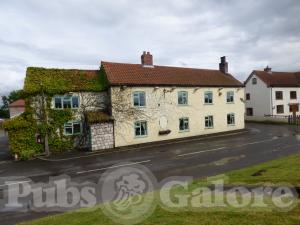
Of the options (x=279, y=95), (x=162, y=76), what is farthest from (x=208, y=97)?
(x=279, y=95)

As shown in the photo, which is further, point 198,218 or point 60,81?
point 60,81

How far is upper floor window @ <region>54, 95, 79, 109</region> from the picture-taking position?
85.1ft

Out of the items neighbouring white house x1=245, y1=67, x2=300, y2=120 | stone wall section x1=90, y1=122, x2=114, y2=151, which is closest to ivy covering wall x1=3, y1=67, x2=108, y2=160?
stone wall section x1=90, y1=122, x2=114, y2=151

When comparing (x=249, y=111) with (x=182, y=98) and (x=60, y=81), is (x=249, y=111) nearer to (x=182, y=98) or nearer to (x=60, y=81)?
(x=182, y=98)

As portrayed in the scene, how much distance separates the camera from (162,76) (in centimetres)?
3144

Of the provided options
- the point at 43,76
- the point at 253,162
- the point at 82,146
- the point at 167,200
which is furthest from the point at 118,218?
the point at 43,76

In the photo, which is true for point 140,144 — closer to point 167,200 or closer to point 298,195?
point 167,200

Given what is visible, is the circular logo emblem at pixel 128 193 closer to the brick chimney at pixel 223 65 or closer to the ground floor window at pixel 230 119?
the ground floor window at pixel 230 119

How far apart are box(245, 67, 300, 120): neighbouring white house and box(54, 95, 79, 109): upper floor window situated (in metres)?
33.4

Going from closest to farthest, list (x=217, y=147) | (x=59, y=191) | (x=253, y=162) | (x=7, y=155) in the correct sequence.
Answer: (x=59, y=191) → (x=253, y=162) → (x=217, y=147) → (x=7, y=155)

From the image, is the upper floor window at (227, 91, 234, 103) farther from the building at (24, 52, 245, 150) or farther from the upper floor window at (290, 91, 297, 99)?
the upper floor window at (290, 91, 297, 99)

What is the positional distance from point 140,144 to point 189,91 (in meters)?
9.07

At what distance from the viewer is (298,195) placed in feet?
27.0

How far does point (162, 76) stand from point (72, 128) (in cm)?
1179
